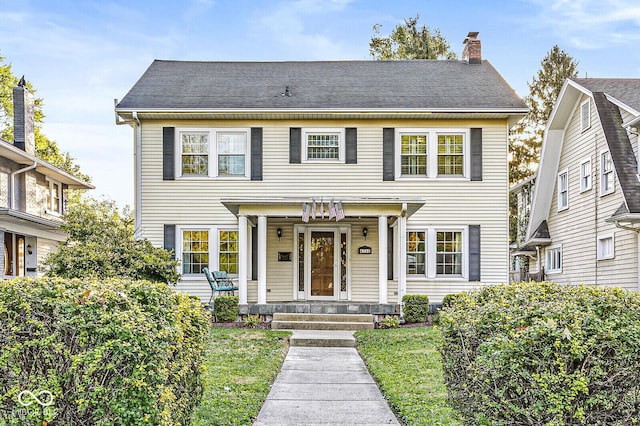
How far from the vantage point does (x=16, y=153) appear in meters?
18.9

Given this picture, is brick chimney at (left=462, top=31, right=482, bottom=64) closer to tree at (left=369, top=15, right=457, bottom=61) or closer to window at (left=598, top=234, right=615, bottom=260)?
window at (left=598, top=234, right=615, bottom=260)

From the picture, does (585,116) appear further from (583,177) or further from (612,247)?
(612,247)

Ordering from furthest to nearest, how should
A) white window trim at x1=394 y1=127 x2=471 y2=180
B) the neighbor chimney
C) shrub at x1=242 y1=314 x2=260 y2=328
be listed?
the neighbor chimney, white window trim at x1=394 y1=127 x2=471 y2=180, shrub at x1=242 y1=314 x2=260 y2=328

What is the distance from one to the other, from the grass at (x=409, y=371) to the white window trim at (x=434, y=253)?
3.01 metres

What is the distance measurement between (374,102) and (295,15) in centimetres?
524

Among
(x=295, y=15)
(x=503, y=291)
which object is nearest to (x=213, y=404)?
(x=503, y=291)

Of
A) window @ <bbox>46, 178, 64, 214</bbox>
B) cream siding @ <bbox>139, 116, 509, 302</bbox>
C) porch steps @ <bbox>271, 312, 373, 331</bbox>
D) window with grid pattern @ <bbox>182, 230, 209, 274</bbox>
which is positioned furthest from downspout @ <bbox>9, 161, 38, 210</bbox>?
porch steps @ <bbox>271, 312, 373, 331</bbox>

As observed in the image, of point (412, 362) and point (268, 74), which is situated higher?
point (268, 74)

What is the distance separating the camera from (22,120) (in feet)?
68.1

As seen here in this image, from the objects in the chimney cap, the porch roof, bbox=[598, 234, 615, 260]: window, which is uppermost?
the chimney cap

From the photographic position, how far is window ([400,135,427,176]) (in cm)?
1555

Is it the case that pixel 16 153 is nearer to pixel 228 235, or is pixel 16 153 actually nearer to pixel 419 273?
pixel 228 235

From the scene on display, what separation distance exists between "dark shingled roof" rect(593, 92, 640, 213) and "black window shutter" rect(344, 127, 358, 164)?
237 inches

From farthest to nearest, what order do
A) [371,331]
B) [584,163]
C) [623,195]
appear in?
[584,163] → [623,195] → [371,331]
